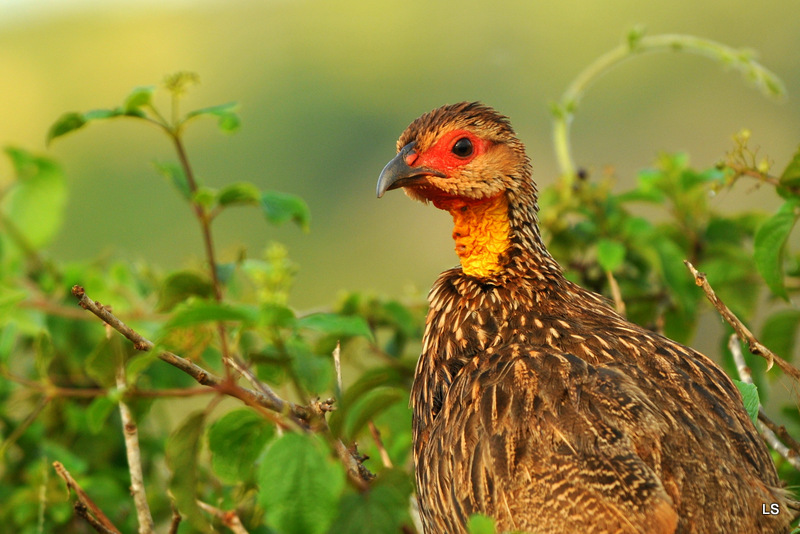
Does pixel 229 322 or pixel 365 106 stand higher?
pixel 365 106

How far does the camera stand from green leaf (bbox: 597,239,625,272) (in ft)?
12.2

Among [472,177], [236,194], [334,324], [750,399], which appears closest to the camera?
[334,324]

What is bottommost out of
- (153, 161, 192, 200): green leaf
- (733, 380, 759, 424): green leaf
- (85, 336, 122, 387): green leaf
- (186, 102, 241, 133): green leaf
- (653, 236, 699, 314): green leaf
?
(85, 336, 122, 387): green leaf

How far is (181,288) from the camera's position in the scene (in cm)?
306

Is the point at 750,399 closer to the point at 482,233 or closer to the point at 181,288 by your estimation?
the point at 482,233

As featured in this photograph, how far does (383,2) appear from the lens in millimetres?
15367

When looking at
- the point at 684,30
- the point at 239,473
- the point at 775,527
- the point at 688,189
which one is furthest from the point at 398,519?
the point at 684,30

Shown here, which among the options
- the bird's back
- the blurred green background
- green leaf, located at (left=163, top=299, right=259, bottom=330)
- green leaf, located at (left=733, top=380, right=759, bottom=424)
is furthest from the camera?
the blurred green background

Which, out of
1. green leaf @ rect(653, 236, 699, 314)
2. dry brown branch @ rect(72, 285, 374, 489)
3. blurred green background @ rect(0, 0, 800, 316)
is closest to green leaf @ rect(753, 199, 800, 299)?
green leaf @ rect(653, 236, 699, 314)

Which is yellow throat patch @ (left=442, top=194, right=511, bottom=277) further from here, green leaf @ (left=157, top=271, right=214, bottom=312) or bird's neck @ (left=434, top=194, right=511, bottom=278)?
green leaf @ (left=157, top=271, right=214, bottom=312)

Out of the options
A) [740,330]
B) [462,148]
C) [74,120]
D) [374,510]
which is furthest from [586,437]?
[74,120]

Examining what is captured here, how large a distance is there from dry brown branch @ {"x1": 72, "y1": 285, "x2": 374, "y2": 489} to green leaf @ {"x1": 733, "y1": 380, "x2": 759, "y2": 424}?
1298 millimetres

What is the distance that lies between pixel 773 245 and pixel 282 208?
1724mm

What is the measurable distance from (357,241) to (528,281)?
8576 millimetres
